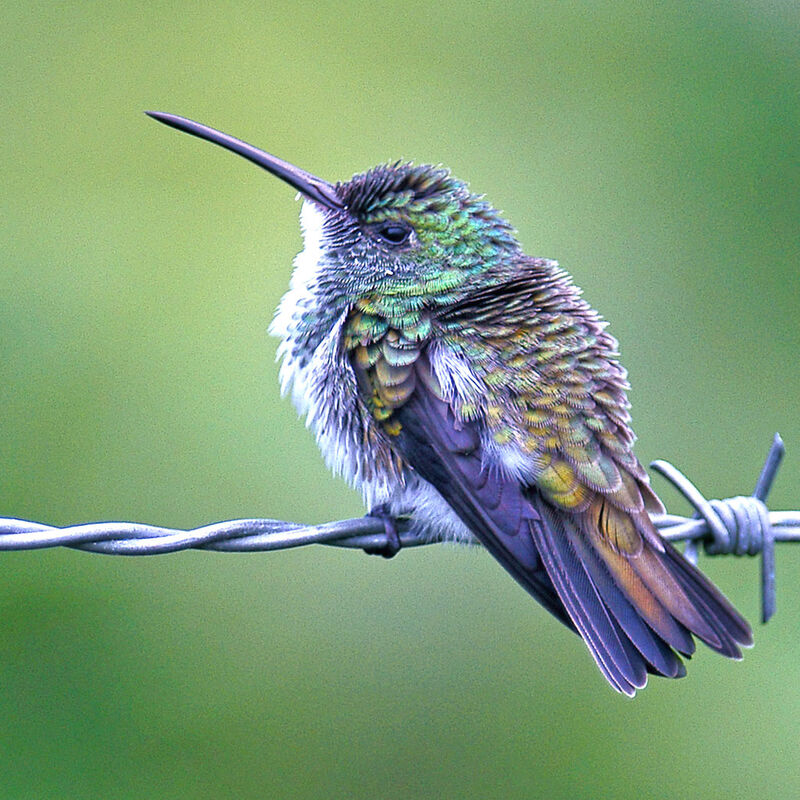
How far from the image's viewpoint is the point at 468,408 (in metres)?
3.56

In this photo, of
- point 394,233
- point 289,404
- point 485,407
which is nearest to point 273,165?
point 394,233

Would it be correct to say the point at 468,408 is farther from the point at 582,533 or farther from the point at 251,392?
the point at 251,392

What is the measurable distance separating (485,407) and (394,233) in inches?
36.2

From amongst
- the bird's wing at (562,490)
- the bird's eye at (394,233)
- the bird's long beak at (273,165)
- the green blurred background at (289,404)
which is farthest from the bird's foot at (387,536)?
the green blurred background at (289,404)

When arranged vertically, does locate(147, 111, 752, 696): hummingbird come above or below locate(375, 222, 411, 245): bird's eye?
below

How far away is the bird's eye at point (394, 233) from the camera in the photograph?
4.20 metres

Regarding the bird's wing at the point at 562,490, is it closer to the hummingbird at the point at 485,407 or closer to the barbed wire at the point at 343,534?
the hummingbird at the point at 485,407

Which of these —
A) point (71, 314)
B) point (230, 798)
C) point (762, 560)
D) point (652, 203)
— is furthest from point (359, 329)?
point (652, 203)

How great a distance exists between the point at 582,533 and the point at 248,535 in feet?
3.27

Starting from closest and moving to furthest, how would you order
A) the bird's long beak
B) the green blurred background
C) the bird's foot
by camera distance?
the bird's foot < the bird's long beak < the green blurred background

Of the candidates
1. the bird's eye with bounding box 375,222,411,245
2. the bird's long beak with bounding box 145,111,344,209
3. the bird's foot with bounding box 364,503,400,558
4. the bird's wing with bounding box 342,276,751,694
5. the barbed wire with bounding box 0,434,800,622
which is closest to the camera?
the barbed wire with bounding box 0,434,800,622

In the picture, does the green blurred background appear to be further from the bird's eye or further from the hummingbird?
the bird's eye

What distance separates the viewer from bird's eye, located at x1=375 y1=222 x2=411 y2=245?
4.20 metres

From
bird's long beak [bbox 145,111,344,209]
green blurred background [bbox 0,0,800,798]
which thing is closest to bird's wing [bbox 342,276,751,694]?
bird's long beak [bbox 145,111,344,209]
